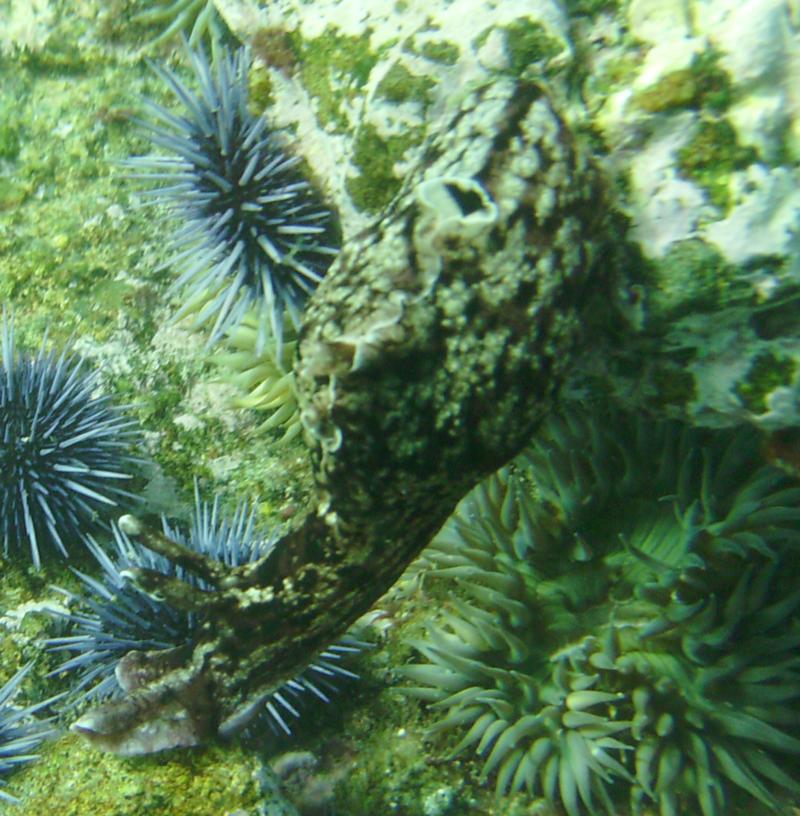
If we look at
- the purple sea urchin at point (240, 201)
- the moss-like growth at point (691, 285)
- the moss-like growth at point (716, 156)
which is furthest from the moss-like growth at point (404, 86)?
the moss-like growth at point (691, 285)

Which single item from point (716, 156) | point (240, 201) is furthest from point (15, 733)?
point (716, 156)

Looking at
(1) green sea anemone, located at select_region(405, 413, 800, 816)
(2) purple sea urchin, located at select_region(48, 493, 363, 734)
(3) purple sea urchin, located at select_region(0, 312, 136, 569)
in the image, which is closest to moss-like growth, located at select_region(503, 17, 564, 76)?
(1) green sea anemone, located at select_region(405, 413, 800, 816)

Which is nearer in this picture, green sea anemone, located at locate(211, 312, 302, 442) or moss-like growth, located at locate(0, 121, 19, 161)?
green sea anemone, located at locate(211, 312, 302, 442)

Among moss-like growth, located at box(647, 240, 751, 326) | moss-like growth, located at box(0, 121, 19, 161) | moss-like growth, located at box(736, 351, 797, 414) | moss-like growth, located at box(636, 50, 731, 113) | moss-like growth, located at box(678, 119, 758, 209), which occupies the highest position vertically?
moss-like growth, located at box(0, 121, 19, 161)

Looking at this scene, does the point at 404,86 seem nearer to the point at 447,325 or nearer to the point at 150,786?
the point at 447,325

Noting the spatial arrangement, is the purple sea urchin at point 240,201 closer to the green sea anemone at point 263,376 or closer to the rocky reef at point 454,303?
the rocky reef at point 454,303

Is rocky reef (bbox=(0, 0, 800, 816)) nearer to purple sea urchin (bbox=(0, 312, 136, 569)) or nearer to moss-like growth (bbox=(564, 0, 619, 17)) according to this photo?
moss-like growth (bbox=(564, 0, 619, 17))

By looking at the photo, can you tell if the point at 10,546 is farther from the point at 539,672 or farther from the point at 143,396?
the point at 539,672
